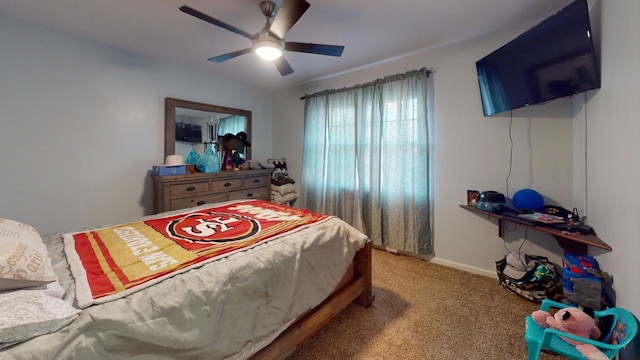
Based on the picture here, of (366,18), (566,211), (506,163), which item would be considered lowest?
(566,211)

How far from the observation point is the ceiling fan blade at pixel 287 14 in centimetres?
148

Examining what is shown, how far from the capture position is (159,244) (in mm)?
1404

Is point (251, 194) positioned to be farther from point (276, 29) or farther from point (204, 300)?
point (204, 300)

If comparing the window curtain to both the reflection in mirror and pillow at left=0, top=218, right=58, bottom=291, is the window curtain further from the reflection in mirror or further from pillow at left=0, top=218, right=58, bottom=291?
pillow at left=0, top=218, right=58, bottom=291

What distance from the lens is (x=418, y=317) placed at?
1.80 meters

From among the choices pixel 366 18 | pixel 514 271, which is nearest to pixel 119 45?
pixel 366 18

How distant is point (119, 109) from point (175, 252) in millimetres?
2374

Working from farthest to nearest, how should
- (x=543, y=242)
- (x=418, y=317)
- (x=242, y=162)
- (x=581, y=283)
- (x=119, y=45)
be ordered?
1. (x=242, y=162)
2. (x=119, y=45)
3. (x=543, y=242)
4. (x=418, y=317)
5. (x=581, y=283)

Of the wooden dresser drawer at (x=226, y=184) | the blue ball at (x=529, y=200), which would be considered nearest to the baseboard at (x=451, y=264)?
the blue ball at (x=529, y=200)

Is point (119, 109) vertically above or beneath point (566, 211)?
above

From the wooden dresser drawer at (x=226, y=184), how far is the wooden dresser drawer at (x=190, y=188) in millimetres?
103

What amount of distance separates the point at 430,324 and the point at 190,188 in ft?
9.14

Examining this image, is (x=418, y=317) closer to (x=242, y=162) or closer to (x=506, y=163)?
(x=506, y=163)

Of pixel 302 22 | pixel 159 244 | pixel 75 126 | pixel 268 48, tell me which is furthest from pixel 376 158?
pixel 75 126
